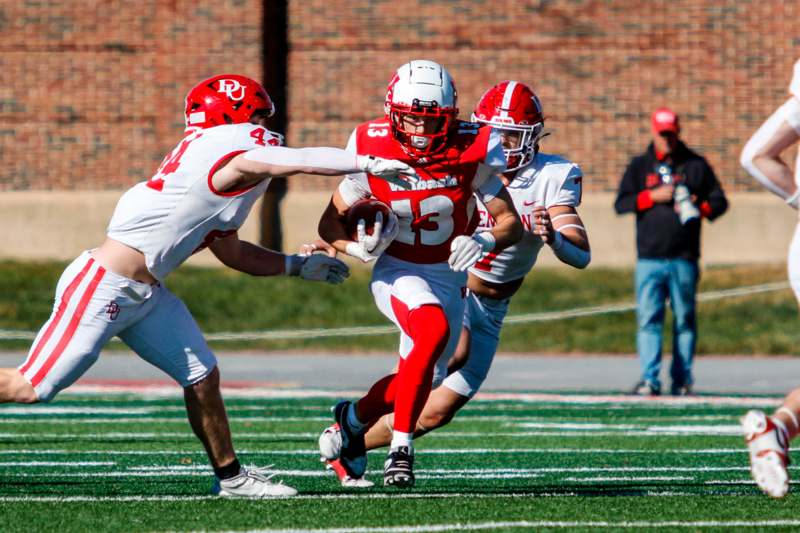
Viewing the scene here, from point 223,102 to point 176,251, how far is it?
0.65m

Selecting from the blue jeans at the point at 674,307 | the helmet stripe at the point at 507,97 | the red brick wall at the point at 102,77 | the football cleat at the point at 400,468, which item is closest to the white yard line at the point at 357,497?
the football cleat at the point at 400,468

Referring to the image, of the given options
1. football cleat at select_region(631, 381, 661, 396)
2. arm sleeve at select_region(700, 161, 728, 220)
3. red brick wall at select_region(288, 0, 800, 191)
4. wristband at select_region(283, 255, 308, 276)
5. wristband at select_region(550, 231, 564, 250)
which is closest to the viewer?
wristband at select_region(283, 255, 308, 276)

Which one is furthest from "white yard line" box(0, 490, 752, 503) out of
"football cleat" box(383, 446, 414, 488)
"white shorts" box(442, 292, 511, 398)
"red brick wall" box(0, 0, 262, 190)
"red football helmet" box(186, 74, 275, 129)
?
"red brick wall" box(0, 0, 262, 190)

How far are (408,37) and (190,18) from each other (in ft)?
9.16

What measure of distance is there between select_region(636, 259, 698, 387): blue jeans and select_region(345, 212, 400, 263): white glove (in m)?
5.90

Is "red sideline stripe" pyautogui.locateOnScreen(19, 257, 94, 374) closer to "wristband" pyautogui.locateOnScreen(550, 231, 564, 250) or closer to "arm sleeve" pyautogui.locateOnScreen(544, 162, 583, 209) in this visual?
"wristband" pyautogui.locateOnScreen(550, 231, 564, 250)

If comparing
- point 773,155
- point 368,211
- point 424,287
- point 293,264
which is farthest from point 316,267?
point 773,155

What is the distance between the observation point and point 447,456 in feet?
27.2

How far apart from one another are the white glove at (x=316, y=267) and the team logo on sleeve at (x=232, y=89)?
0.73 meters

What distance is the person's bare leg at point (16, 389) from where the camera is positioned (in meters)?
6.09

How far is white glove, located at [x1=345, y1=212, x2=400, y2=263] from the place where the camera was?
20.8 feet

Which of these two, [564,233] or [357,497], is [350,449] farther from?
[564,233]

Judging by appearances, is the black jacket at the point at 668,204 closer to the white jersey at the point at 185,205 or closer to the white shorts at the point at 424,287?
the white shorts at the point at 424,287

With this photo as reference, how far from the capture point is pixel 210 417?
6.33 meters
